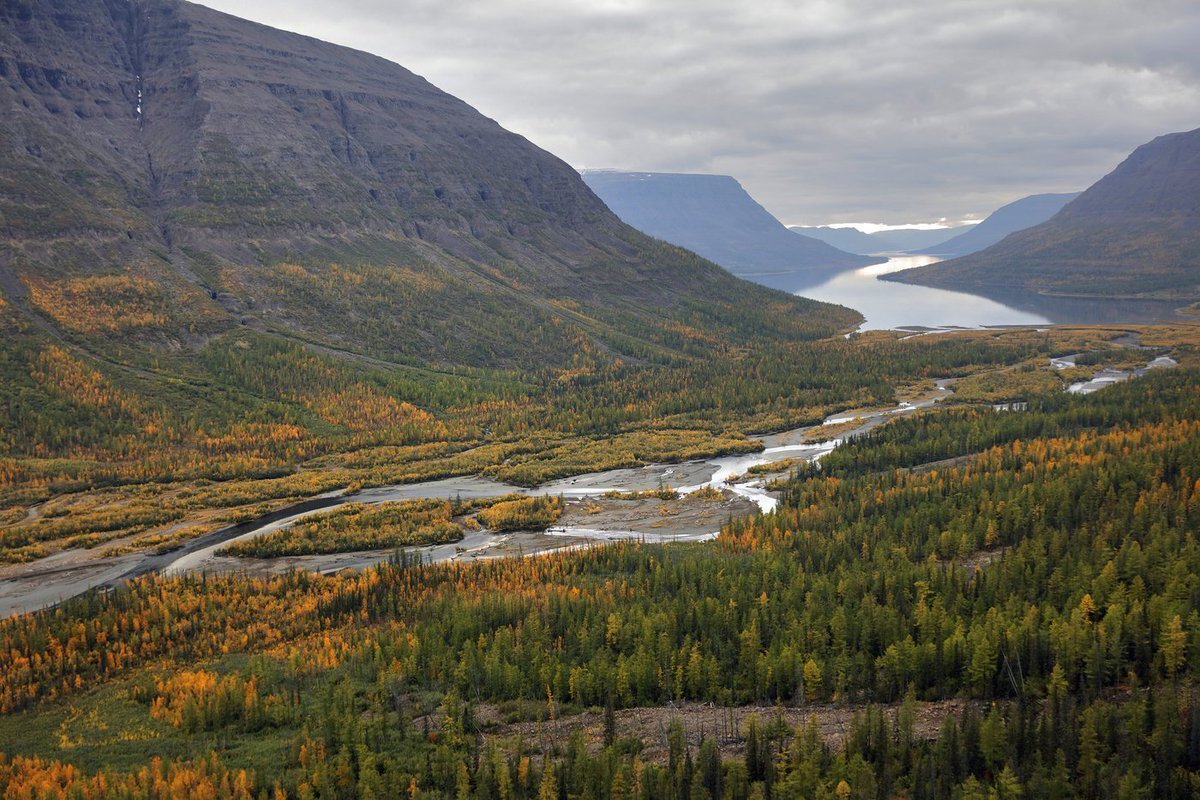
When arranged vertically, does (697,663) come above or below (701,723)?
above

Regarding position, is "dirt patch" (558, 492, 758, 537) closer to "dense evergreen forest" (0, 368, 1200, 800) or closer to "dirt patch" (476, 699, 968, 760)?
"dense evergreen forest" (0, 368, 1200, 800)

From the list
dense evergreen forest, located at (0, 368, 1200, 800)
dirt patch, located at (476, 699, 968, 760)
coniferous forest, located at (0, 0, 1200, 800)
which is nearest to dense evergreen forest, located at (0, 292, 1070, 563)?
coniferous forest, located at (0, 0, 1200, 800)

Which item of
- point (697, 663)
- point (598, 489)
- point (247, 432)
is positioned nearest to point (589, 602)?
point (697, 663)

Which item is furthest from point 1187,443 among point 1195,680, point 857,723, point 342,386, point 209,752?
point 342,386

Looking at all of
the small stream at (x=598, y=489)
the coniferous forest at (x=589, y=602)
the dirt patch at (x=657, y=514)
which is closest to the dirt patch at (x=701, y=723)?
the coniferous forest at (x=589, y=602)

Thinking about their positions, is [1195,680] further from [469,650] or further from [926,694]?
[469,650]

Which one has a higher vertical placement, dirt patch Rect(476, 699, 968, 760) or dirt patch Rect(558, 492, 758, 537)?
Answer: dirt patch Rect(558, 492, 758, 537)

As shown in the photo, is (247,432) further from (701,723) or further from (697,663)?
(701,723)

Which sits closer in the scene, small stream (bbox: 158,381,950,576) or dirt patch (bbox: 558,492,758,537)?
small stream (bbox: 158,381,950,576)
